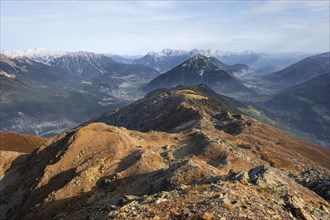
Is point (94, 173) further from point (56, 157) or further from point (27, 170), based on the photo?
point (27, 170)

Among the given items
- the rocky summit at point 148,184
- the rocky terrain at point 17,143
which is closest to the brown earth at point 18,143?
the rocky terrain at point 17,143

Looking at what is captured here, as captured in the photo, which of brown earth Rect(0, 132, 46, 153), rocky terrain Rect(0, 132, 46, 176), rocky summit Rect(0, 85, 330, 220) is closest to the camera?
rocky summit Rect(0, 85, 330, 220)

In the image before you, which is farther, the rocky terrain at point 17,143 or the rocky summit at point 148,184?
the rocky terrain at point 17,143

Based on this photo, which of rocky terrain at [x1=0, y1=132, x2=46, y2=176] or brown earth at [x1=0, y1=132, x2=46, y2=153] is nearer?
rocky terrain at [x1=0, y1=132, x2=46, y2=176]

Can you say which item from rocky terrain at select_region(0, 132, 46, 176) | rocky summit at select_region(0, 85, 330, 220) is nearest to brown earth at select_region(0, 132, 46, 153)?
rocky terrain at select_region(0, 132, 46, 176)

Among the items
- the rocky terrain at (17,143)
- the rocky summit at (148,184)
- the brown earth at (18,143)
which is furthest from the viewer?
the brown earth at (18,143)

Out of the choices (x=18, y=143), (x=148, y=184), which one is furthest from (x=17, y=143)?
(x=148, y=184)

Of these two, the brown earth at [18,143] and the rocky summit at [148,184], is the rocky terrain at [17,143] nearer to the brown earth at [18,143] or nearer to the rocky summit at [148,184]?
the brown earth at [18,143]

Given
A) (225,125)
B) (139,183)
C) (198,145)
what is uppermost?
(139,183)

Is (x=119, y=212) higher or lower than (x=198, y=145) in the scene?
higher

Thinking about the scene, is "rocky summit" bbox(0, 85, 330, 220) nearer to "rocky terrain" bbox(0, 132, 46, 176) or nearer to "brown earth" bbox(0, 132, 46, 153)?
"rocky terrain" bbox(0, 132, 46, 176)

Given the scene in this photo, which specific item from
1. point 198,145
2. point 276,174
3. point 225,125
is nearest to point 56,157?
point 198,145
